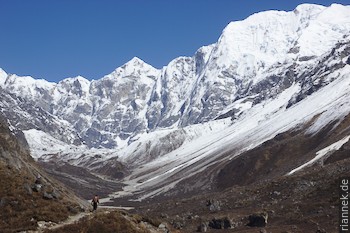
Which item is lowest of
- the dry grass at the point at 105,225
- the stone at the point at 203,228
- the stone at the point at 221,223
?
the stone at the point at 221,223

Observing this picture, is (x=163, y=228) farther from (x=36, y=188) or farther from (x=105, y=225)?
(x=36, y=188)

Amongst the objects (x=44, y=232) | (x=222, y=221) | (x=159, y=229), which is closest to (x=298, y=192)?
(x=222, y=221)

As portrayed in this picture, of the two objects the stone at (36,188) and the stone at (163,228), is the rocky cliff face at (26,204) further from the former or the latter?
the stone at (163,228)

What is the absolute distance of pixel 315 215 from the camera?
11494cm

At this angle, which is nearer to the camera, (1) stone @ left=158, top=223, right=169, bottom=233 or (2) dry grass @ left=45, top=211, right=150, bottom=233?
(2) dry grass @ left=45, top=211, right=150, bottom=233

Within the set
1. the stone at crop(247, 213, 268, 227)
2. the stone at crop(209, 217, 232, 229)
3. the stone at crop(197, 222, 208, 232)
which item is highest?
the stone at crop(197, 222, 208, 232)

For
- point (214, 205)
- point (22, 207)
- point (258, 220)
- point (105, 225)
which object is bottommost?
point (258, 220)

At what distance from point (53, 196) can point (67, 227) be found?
749 centimetres

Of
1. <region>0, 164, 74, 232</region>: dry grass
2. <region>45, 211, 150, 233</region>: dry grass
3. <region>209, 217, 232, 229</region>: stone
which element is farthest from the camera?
<region>209, 217, 232, 229</region>: stone

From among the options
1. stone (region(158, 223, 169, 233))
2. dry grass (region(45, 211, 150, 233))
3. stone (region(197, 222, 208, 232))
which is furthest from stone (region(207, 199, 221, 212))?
dry grass (region(45, 211, 150, 233))

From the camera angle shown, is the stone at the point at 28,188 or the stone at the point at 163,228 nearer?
the stone at the point at 28,188

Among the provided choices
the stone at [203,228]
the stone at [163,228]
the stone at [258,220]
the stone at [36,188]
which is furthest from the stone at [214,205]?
the stone at [36,188]

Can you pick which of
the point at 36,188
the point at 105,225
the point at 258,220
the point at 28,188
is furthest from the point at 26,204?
the point at 258,220

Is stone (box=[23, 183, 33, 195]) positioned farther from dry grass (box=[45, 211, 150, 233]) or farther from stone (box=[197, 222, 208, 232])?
stone (box=[197, 222, 208, 232])
